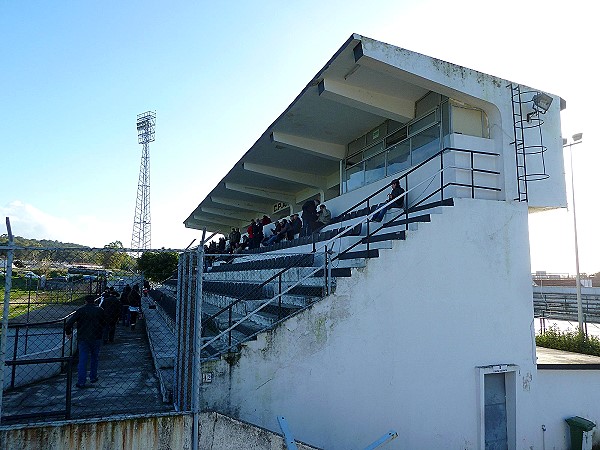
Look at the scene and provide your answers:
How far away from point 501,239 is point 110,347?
9363 millimetres

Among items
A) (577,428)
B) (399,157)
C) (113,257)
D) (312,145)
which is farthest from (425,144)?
(113,257)

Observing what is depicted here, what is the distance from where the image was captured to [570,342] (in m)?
12.5

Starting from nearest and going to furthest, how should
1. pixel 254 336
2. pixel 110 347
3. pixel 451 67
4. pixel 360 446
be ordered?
pixel 254 336 → pixel 360 446 → pixel 451 67 → pixel 110 347

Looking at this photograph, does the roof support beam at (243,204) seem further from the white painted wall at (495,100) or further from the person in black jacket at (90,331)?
the person in black jacket at (90,331)

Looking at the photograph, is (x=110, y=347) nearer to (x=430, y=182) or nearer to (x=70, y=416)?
(x=70, y=416)

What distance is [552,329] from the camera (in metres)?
14.5

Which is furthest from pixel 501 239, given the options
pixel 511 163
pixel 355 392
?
pixel 355 392

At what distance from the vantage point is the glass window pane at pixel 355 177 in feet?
44.7

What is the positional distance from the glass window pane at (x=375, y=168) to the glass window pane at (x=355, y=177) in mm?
250

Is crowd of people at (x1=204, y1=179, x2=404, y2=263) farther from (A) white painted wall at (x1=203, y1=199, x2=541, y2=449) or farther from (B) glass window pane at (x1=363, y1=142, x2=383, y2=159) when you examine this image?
(B) glass window pane at (x1=363, y1=142, x2=383, y2=159)

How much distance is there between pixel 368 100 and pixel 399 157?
73.8 inches

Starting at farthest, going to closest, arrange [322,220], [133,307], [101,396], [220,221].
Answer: [220,221]
[133,307]
[322,220]
[101,396]

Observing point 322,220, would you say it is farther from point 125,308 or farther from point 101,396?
point 125,308

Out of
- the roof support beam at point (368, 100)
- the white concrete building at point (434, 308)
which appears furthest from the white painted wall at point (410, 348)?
the roof support beam at point (368, 100)
